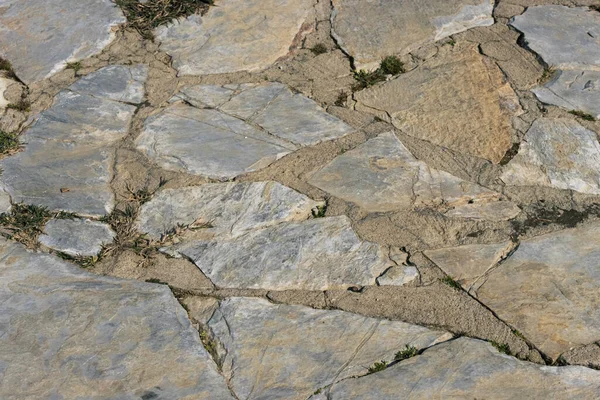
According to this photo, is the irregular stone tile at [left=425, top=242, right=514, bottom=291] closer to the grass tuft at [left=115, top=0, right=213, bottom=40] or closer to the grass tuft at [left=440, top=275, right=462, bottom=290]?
the grass tuft at [left=440, top=275, right=462, bottom=290]

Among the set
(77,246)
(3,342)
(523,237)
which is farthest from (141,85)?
(523,237)

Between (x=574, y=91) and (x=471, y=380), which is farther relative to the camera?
(x=574, y=91)

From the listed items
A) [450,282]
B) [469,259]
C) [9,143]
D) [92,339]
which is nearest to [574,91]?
[469,259]

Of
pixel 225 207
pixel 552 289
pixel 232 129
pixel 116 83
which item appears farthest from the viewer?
pixel 116 83

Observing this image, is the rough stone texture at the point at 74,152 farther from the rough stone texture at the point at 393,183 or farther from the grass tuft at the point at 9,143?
the rough stone texture at the point at 393,183

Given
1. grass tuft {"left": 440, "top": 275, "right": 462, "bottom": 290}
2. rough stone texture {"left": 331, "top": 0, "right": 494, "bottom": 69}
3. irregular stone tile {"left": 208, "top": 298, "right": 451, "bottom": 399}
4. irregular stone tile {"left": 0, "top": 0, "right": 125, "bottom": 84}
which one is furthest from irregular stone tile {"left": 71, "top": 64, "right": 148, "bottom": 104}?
grass tuft {"left": 440, "top": 275, "right": 462, "bottom": 290}

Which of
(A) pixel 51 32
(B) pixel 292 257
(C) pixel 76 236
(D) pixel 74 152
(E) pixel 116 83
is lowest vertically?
(B) pixel 292 257

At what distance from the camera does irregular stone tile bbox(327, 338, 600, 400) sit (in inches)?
92.7

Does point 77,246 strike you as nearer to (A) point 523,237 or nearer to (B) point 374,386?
(B) point 374,386

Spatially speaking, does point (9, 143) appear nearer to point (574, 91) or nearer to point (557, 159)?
point (557, 159)

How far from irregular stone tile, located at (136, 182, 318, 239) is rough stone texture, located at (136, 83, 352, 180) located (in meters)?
0.13

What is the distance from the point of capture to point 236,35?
420cm

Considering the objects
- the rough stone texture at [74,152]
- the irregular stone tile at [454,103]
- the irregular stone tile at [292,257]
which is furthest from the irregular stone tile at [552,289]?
the rough stone texture at [74,152]

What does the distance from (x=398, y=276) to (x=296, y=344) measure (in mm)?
471
